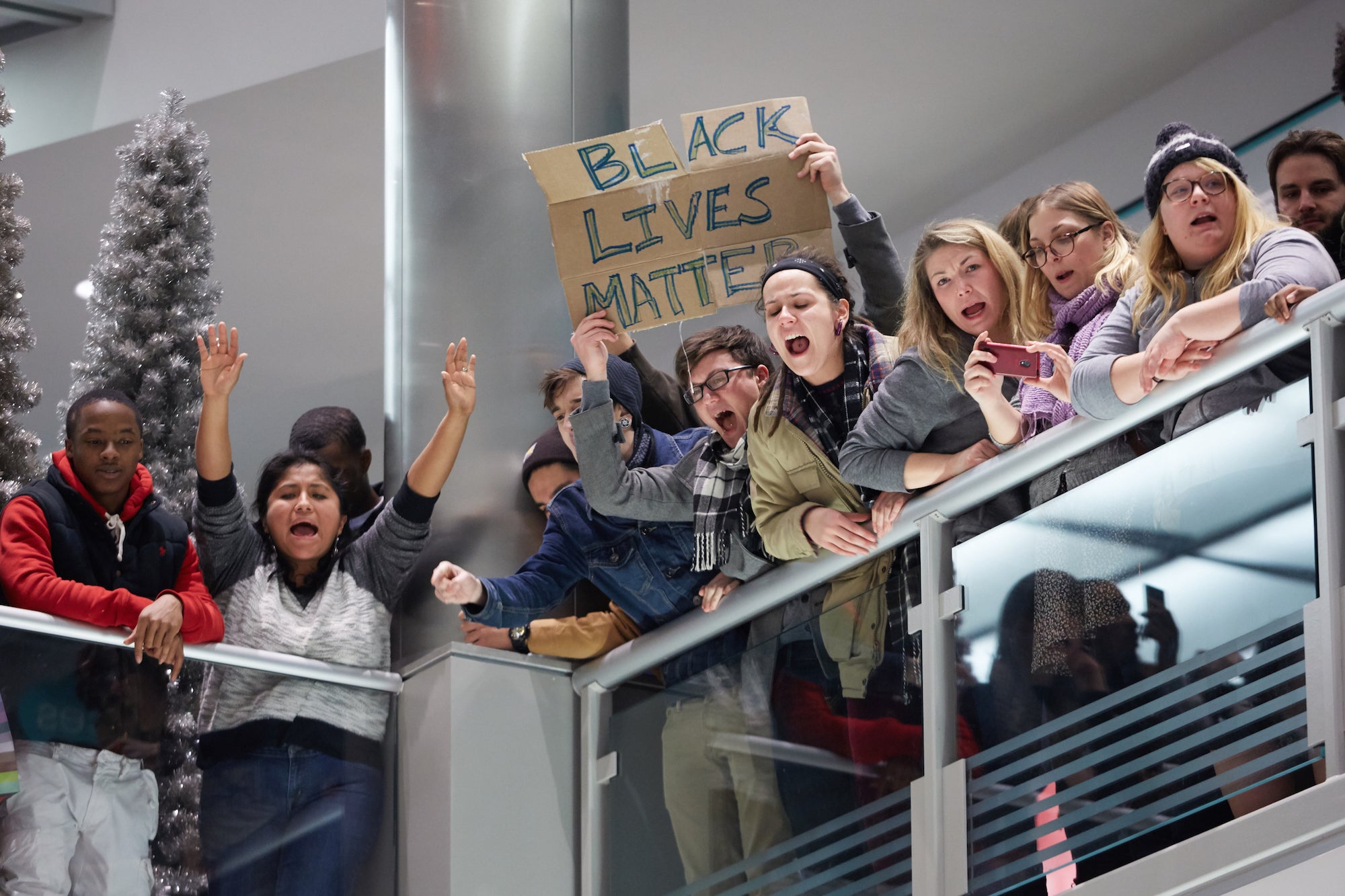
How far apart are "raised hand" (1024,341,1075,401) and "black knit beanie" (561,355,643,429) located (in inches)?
47.6

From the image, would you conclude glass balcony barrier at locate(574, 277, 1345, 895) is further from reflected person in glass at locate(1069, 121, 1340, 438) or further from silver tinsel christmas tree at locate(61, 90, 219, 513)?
silver tinsel christmas tree at locate(61, 90, 219, 513)

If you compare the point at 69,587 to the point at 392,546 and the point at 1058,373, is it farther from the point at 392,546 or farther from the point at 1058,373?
the point at 1058,373

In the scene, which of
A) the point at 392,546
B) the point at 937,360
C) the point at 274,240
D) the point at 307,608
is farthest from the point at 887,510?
the point at 274,240

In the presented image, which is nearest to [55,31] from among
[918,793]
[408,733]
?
[408,733]

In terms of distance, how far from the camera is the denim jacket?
369cm

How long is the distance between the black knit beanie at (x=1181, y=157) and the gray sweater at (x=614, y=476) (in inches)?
44.9

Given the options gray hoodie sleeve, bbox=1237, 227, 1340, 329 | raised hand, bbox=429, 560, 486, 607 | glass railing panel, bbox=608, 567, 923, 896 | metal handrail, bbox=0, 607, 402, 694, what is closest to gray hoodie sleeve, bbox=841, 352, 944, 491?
glass railing panel, bbox=608, 567, 923, 896

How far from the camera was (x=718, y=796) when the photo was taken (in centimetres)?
336

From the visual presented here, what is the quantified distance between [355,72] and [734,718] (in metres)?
4.99

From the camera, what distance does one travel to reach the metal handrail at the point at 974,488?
2451 millimetres

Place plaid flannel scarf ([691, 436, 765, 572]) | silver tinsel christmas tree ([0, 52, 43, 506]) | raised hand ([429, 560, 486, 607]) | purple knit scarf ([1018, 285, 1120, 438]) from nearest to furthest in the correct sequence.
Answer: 1. purple knit scarf ([1018, 285, 1120, 438])
2. plaid flannel scarf ([691, 436, 765, 572])
3. raised hand ([429, 560, 486, 607])
4. silver tinsel christmas tree ([0, 52, 43, 506])

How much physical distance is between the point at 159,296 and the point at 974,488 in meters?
2.93

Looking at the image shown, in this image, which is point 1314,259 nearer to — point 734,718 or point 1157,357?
point 1157,357

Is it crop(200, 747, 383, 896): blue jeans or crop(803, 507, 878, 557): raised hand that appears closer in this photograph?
crop(803, 507, 878, 557): raised hand
